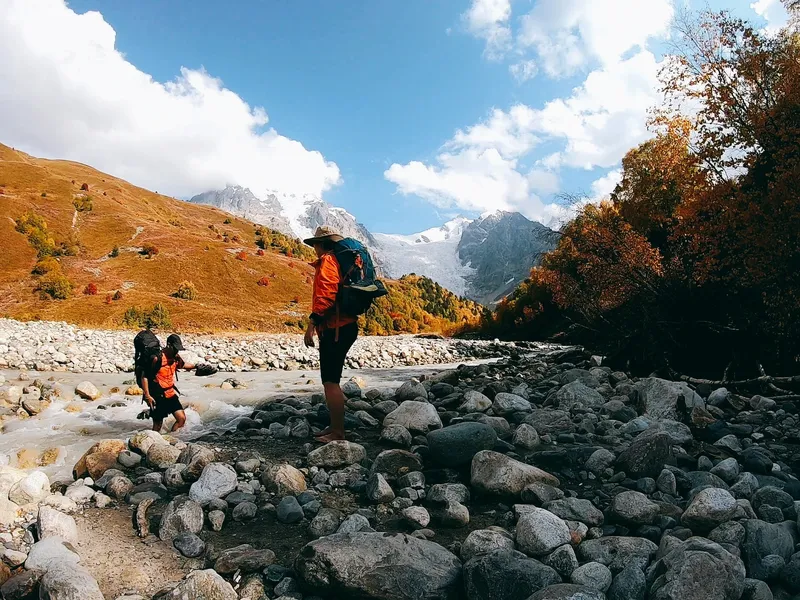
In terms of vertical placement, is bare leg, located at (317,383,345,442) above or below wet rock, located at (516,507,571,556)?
above

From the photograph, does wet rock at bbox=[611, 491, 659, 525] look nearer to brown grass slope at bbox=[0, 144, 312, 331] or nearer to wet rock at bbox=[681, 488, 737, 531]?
wet rock at bbox=[681, 488, 737, 531]

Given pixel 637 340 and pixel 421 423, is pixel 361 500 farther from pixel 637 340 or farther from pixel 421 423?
pixel 637 340

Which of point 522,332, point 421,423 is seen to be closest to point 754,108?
point 421,423

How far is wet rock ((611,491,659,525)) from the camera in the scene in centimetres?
439

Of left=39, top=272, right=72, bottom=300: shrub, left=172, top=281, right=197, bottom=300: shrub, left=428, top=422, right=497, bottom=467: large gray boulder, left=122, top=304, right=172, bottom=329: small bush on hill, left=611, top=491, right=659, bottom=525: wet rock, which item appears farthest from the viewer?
left=172, top=281, right=197, bottom=300: shrub

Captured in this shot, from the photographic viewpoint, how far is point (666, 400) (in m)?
8.60

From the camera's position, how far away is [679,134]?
63.0 feet

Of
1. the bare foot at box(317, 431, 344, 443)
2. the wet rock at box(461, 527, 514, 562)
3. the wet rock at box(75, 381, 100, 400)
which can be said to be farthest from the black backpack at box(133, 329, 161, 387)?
the wet rock at box(461, 527, 514, 562)

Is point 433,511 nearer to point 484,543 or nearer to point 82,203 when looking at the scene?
point 484,543

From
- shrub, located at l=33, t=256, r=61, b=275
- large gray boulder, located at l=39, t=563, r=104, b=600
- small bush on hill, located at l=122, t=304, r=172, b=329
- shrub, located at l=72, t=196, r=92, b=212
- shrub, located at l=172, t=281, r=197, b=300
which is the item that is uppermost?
shrub, located at l=72, t=196, r=92, b=212

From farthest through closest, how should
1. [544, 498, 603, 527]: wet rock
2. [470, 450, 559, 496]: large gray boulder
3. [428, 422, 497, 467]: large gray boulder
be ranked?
[428, 422, 497, 467]: large gray boulder < [470, 450, 559, 496]: large gray boulder < [544, 498, 603, 527]: wet rock

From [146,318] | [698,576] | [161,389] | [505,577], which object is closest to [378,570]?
[505,577]

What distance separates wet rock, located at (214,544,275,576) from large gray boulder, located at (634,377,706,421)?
6970mm

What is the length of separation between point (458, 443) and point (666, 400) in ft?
15.7
